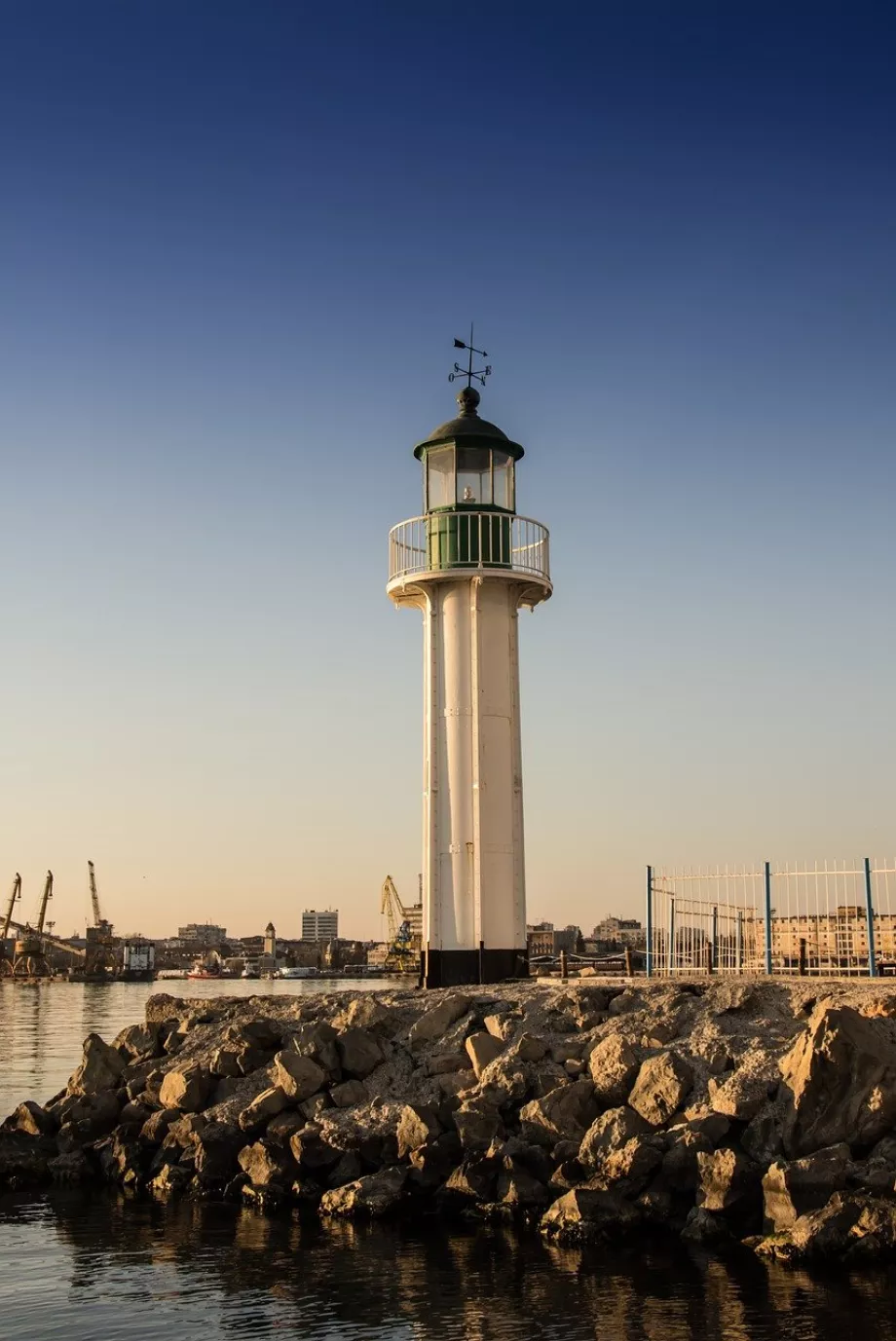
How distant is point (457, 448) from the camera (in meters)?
26.9

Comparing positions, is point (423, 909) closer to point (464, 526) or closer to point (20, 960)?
point (464, 526)

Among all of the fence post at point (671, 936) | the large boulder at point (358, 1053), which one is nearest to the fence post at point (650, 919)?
the fence post at point (671, 936)

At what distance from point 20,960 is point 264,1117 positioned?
187 metres

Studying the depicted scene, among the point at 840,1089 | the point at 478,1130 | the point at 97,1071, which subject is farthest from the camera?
the point at 97,1071

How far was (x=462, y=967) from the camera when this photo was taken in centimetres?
2541

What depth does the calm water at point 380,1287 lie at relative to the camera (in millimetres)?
13375

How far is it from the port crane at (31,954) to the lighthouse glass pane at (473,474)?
171006 mm

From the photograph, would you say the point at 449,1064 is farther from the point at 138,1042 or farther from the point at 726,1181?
the point at 138,1042

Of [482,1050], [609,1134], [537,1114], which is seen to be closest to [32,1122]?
[482,1050]

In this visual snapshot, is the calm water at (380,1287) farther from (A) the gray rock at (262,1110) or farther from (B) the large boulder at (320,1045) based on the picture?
(B) the large boulder at (320,1045)

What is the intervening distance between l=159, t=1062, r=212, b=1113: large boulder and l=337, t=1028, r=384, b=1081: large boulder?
2367 mm

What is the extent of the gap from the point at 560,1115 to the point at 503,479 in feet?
43.2

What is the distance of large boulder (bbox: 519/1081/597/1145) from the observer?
1777cm

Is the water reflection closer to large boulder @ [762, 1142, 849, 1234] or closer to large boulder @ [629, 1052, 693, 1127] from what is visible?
large boulder @ [762, 1142, 849, 1234]
